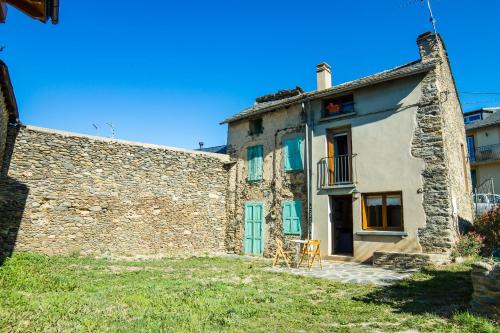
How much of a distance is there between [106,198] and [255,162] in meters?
5.75

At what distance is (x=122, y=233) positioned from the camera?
11.1 metres

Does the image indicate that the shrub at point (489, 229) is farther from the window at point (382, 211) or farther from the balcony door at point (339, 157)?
the balcony door at point (339, 157)

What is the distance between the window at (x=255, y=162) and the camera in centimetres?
1332

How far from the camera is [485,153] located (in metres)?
20.9

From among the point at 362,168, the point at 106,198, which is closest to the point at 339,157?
the point at 362,168

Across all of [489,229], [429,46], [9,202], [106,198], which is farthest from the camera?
[106,198]

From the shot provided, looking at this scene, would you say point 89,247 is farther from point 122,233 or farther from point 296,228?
point 296,228

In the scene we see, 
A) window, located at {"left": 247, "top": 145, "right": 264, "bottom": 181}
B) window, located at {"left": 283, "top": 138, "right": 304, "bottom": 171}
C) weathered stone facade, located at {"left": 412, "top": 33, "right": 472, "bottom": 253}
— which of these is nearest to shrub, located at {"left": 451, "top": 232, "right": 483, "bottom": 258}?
weathered stone facade, located at {"left": 412, "top": 33, "right": 472, "bottom": 253}

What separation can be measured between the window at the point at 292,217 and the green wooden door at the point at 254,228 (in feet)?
3.62

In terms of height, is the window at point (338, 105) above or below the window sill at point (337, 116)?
above

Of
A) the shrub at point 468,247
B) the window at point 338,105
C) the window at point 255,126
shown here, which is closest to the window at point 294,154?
the window at point 338,105

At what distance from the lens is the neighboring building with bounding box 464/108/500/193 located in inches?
810

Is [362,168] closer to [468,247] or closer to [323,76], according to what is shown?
[468,247]

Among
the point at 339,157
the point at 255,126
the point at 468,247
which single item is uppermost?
the point at 255,126
